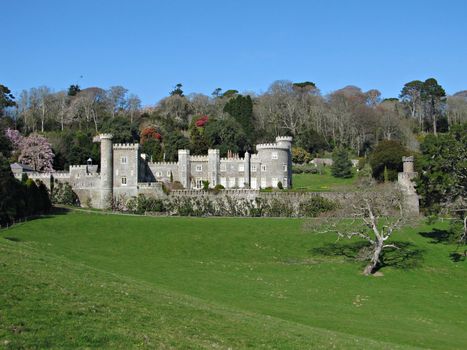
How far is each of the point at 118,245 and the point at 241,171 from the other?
1385 inches

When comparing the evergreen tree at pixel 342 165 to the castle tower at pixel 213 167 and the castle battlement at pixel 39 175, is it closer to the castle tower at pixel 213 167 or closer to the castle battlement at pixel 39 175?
the castle tower at pixel 213 167

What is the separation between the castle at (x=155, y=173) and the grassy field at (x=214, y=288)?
1225 cm

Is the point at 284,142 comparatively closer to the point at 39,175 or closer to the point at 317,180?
the point at 317,180

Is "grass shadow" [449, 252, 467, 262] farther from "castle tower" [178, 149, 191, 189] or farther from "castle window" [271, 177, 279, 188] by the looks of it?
"castle tower" [178, 149, 191, 189]

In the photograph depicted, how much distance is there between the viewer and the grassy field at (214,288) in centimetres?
1500

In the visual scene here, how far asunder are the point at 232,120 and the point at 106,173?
3061 centimetres

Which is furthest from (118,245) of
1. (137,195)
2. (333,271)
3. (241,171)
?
(241,171)

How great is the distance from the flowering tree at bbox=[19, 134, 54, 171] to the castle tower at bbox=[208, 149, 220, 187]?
74.9 feet

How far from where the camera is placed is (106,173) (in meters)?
70.2

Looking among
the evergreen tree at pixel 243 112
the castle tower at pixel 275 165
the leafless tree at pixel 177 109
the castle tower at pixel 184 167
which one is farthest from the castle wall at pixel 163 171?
the leafless tree at pixel 177 109

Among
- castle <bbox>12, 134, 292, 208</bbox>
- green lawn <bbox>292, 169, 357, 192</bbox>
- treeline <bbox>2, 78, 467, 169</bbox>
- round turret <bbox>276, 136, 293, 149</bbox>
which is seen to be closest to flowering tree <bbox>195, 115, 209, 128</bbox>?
treeline <bbox>2, 78, 467, 169</bbox>

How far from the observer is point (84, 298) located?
17.0 metres

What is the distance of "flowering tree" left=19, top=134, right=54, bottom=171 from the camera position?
85.6 m

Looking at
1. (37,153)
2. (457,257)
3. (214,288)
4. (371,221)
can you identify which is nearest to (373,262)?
(371,221)
